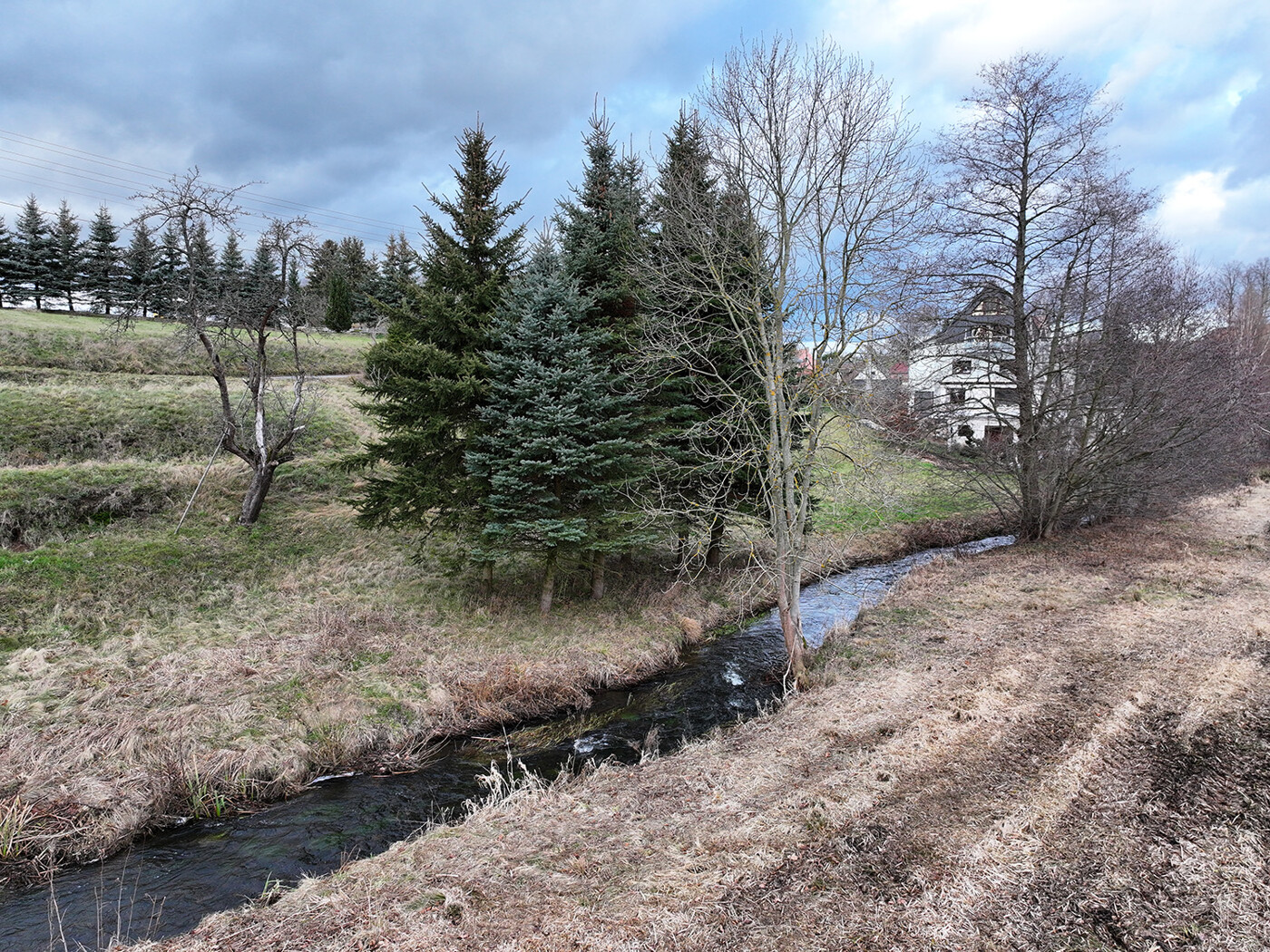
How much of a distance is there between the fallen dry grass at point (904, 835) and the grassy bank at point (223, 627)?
282 centimetres

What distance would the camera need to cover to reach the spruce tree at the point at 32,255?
125ft

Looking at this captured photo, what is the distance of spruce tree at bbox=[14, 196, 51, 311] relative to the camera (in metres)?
38.1

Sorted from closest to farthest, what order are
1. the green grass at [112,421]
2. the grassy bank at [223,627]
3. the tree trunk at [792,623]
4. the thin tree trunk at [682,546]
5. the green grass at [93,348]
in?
the grassy bank at [223,627], the tree trunk at [792,623], the thin tree trunk at [682,546], the green grass at [112,421], the green grass at [93,348]

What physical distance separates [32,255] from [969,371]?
52329mm

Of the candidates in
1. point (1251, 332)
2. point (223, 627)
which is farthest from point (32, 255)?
point (1251, 332)

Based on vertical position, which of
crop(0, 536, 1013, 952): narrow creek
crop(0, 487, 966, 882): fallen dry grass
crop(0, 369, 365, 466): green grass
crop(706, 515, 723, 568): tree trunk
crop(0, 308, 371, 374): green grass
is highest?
crop(0, 308, 371, 374): green grass

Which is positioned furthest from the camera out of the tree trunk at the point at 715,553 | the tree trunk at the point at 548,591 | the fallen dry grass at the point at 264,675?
the tree trunk at the point at 715,553

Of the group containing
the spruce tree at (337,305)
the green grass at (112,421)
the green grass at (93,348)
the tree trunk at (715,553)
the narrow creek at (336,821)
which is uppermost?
the spruce tree at (337,305)

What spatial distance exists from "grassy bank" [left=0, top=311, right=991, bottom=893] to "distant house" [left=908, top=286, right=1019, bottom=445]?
206 cm

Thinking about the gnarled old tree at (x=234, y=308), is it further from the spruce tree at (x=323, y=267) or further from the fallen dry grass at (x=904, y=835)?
the fallen dry grass at (x=904, y=835)

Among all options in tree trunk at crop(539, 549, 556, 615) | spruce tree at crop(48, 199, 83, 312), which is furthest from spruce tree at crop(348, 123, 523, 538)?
spruce tree at crop(48, 199, 83, 312)

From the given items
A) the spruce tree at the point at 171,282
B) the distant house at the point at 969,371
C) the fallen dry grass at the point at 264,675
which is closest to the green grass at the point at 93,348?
the spruce tree at the point at 171,282

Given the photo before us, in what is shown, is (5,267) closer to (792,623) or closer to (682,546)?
(682,546)

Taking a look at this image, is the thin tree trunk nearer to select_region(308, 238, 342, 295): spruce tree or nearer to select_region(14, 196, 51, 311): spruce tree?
select_region(308, 238, 342, 295): spruce tree
